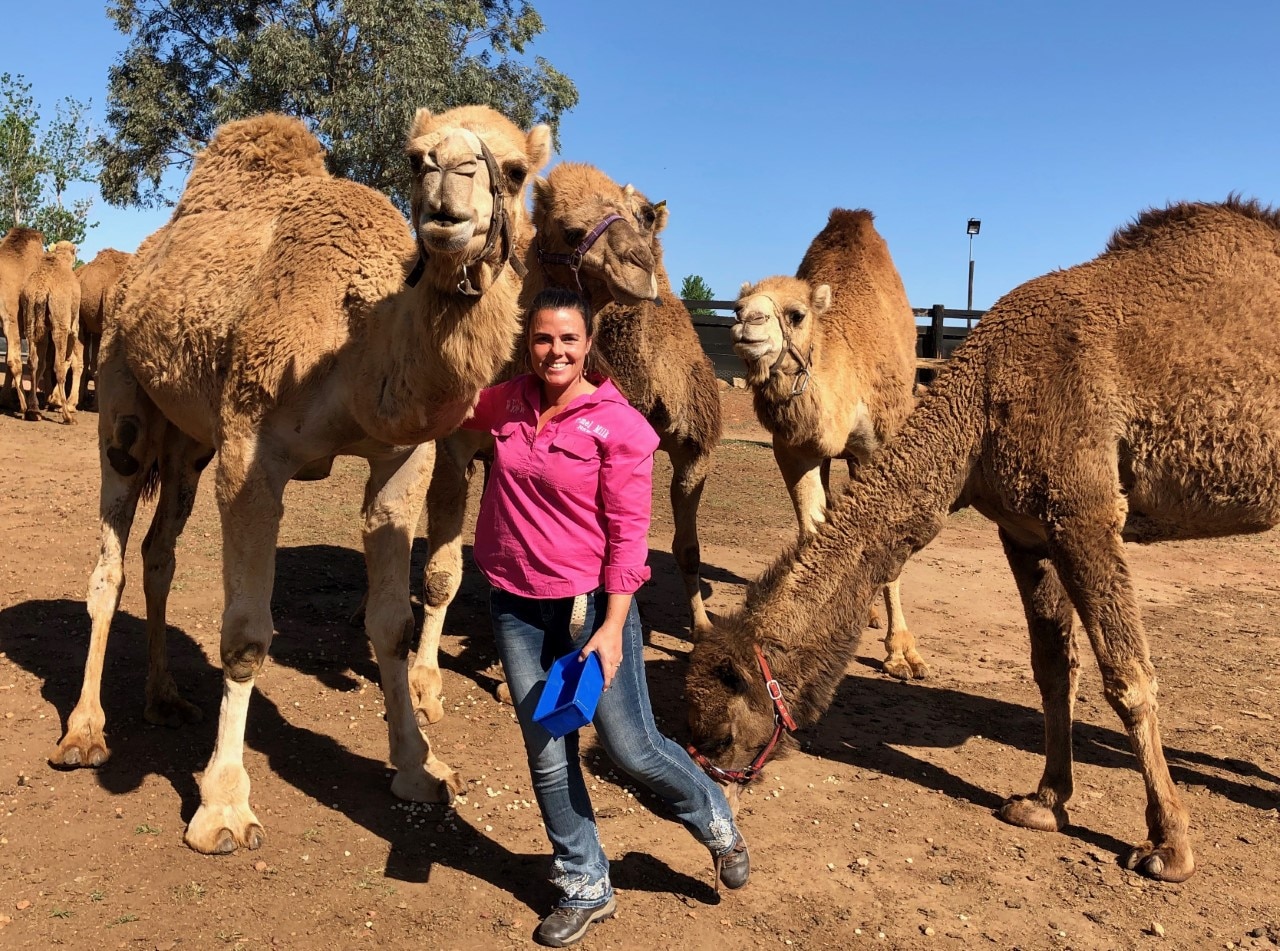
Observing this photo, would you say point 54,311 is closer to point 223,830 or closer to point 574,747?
point 223,830

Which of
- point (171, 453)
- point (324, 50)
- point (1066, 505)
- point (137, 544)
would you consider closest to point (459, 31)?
point (324, 50)

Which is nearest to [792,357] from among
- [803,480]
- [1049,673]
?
[803,480]

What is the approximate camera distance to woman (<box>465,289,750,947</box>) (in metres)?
3.10

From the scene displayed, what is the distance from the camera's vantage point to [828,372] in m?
7.49

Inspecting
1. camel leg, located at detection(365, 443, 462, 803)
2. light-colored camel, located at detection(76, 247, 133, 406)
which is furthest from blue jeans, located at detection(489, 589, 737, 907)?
light-colored camel, located at detection(76, 247, 133, 406)

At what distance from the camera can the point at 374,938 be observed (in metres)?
3.26

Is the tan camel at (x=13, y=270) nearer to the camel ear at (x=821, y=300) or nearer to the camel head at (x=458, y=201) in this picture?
the camel ear at (x=821, y=300)

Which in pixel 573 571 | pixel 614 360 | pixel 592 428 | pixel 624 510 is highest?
pixel 614 360

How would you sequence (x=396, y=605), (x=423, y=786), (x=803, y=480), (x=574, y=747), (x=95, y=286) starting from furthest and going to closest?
(x=95, y=286) < (x=803, y=480) < (x=396, y=605) < (x=423, y=786) < (x=574, y=747)

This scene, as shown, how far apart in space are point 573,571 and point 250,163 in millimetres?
3215

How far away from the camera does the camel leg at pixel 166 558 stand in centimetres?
491

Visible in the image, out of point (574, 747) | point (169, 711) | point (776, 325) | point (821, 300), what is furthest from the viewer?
point (821, 300)

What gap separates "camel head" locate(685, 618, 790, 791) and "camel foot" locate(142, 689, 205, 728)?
263cm

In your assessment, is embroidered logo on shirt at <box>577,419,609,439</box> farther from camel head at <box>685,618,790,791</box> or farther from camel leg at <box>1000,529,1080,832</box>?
camel leg at <box>1000,529,1080,832</box>
